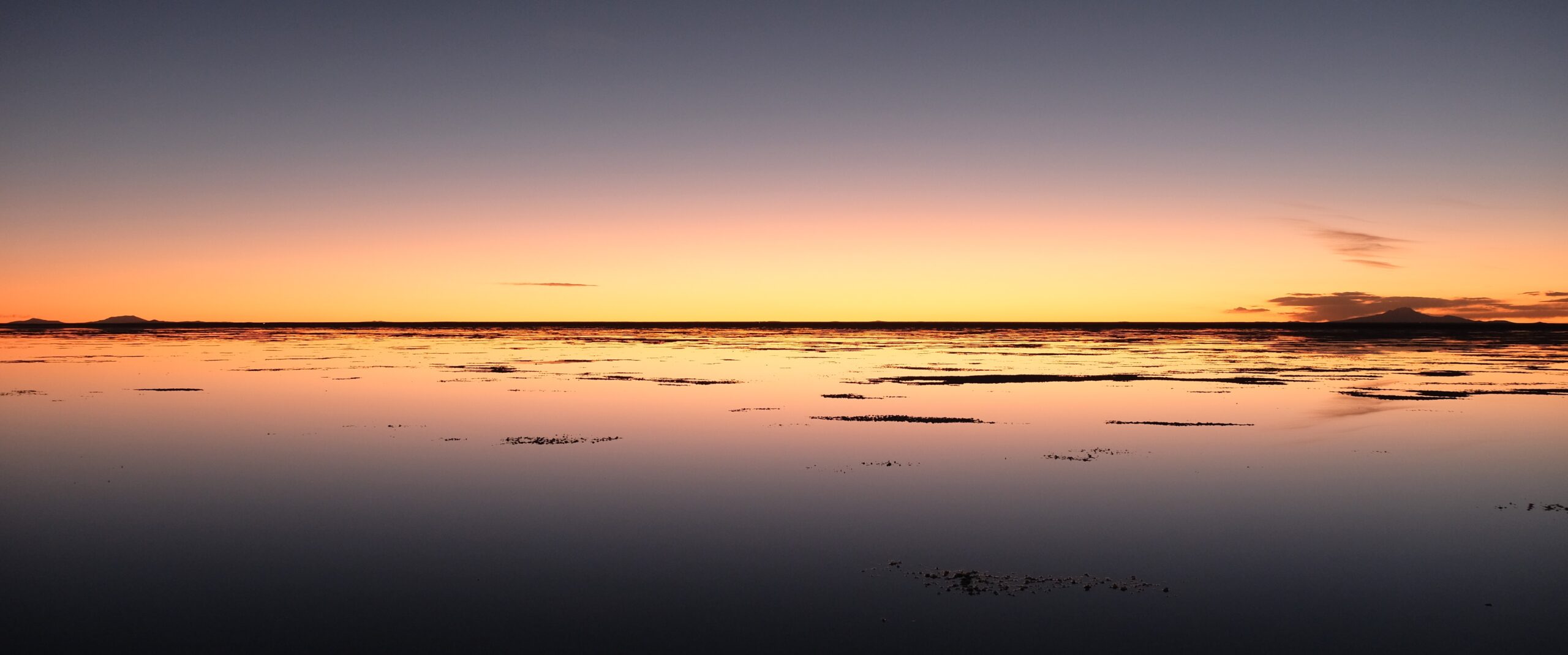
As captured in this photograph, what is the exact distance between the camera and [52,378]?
37.6 metres

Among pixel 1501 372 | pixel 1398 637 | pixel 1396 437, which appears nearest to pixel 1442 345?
pixel 1501 372

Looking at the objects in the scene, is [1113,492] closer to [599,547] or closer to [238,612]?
[599,547]

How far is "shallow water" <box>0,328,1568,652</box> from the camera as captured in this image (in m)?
8.98

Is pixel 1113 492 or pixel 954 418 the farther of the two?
pixel 954 418

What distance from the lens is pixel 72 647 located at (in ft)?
27.4

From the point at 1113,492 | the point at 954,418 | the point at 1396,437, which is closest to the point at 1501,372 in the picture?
the point at 1396,437

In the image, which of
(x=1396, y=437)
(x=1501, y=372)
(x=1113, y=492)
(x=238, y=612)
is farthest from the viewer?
(x=1501, y=372)

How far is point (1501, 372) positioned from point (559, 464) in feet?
138

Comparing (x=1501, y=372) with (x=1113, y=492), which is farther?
(x=1501, y=372)

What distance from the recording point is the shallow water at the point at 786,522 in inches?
353

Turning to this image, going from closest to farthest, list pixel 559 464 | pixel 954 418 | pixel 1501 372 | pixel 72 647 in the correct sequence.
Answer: pixel 72 647 < pixel 559 464 < pixel 954 418 < pixel 1501 372

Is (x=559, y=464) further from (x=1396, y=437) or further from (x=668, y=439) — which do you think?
(x=1396, y=437)

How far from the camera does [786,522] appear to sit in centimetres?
1302

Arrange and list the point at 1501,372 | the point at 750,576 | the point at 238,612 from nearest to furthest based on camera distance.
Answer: the point at 238,612 → the point at 750,576 → the point at 1501,372
